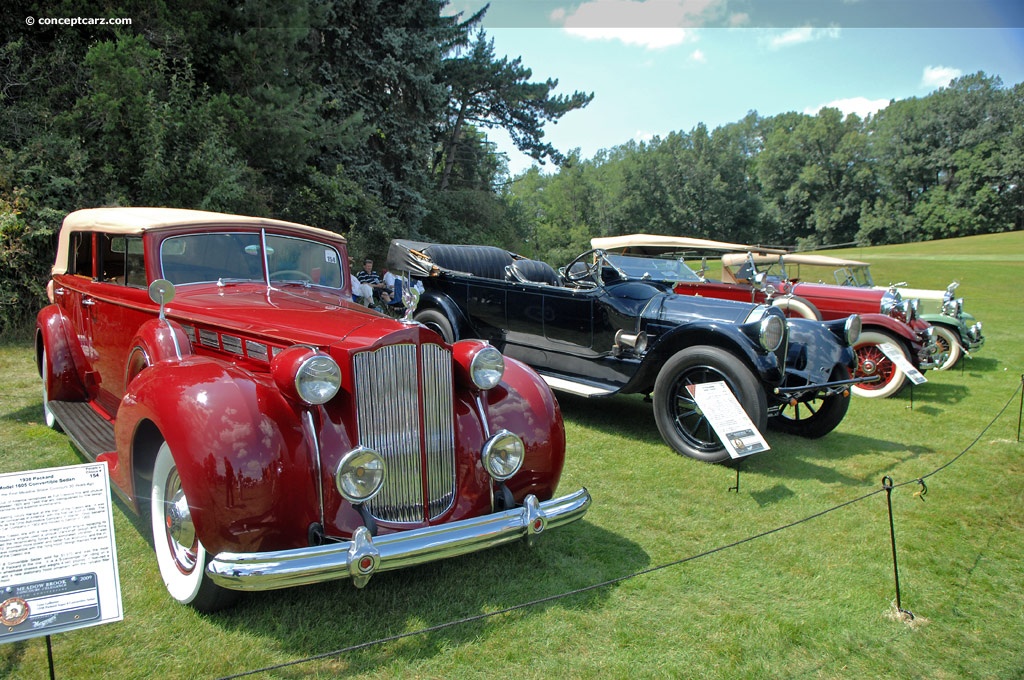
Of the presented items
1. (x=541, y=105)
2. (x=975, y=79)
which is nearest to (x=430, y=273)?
(x=541, y=105)

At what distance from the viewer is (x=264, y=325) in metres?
3.31

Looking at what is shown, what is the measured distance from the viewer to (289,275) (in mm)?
4500

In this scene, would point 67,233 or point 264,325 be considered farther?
point 67,233

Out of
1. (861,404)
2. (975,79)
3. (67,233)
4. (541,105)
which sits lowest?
(861,404)

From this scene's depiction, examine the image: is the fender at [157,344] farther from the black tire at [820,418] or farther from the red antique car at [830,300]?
the red antique car at [830,300]

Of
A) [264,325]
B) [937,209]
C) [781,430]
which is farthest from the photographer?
[937,209]

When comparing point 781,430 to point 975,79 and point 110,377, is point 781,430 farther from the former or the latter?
point 975,79

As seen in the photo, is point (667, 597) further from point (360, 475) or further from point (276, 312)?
point (276, 312)

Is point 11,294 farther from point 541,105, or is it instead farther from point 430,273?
point 541,105

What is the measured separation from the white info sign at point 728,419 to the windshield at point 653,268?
10.2ft

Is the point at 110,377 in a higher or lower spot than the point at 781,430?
higher

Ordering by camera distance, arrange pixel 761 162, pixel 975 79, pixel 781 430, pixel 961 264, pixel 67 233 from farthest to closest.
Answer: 1. pixel 761 162
2. pixel 975 79
3. pixel 961 264
4. pixel 781 430
5. pixel 67 233

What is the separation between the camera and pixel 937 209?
46.2 metres

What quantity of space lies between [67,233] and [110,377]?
171cm
